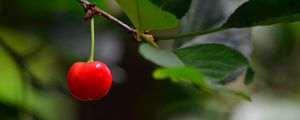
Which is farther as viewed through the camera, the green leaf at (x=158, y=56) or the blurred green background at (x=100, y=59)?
the blurred green background at (x=100, y=59)

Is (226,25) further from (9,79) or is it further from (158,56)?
(9,79)

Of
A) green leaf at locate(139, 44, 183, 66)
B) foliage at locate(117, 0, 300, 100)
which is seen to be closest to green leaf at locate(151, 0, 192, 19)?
foliage at locate(117, 0, 300, 100)

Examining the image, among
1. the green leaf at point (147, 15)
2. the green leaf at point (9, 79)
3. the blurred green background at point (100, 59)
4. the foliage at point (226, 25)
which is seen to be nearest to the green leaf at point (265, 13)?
the foliage at point (226, 25)

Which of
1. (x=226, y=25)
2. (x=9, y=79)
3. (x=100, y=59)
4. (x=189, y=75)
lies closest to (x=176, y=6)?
(x=226, y=25)

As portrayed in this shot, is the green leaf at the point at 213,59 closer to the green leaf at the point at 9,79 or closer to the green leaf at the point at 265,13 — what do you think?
the green leaf at the point at 265,13

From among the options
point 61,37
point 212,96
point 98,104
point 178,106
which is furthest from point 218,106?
point 61,37

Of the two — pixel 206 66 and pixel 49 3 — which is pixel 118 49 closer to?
pixel 49 3

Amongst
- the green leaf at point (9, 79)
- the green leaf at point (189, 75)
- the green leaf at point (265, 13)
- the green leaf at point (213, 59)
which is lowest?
the green leaf at point (189, 75)

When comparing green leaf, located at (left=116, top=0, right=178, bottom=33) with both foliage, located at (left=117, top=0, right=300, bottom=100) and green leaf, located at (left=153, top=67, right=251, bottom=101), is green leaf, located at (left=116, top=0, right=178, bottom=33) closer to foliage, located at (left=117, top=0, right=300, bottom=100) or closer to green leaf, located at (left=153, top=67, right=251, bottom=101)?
foliage, located at (left=117, top=0, right=300, bottom=100)
